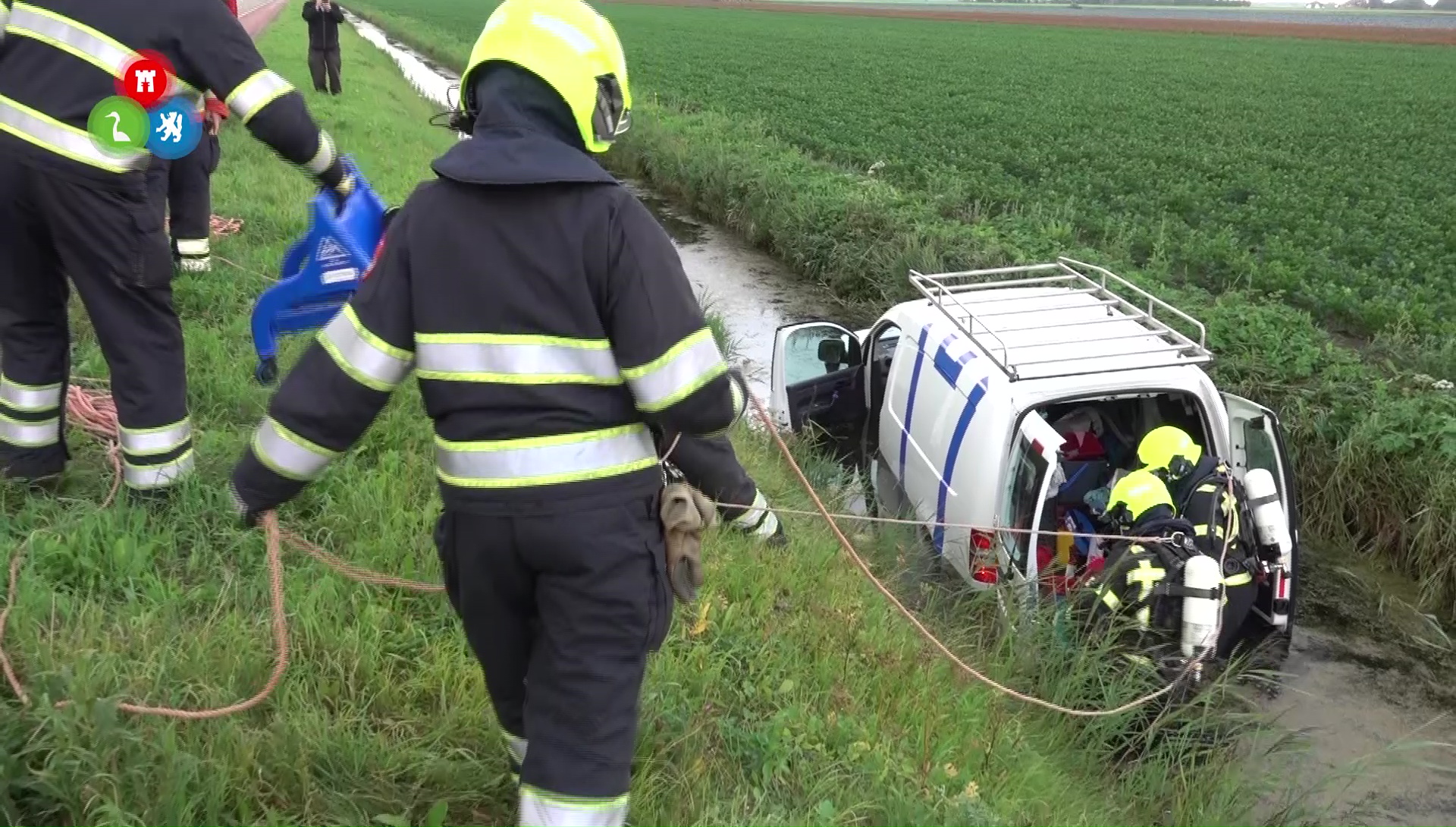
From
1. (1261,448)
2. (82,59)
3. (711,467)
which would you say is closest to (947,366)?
(1261,448)

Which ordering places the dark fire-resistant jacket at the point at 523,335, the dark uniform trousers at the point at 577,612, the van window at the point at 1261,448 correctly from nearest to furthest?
the dark fire-resistant jacket at the point at 523,335 → the dark uniform trousers at the point at 577,612 → the van window at the point at 1261,448

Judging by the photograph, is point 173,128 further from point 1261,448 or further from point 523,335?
point 1261,448

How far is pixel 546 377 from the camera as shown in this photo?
2053mm

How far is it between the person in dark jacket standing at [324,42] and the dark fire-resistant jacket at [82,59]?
1343cm

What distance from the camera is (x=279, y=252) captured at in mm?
7359

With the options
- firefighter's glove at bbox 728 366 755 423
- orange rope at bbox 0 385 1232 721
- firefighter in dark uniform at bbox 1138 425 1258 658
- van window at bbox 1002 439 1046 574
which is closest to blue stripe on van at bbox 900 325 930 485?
van window at bbox 1002 439 1046 574

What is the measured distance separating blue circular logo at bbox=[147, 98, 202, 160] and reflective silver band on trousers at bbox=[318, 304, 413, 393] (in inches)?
66.2

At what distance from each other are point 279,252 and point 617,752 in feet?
20.1

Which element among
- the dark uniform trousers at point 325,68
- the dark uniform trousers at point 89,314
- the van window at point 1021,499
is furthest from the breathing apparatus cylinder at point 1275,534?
the dark uniform trousers at point 325,68

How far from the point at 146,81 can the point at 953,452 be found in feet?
11.7

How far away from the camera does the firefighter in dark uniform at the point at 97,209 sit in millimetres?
3303

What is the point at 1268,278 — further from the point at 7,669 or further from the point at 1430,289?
the point at 7,669

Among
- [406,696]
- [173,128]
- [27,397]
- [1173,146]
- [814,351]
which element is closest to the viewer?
[406,696]

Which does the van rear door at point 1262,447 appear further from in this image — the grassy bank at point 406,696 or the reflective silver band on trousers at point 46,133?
the reflective silver band on trousers at point 46,133
